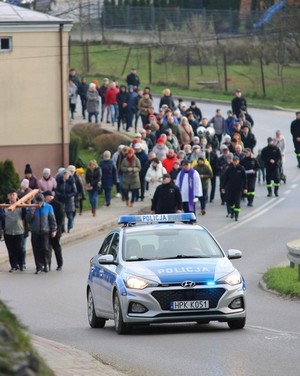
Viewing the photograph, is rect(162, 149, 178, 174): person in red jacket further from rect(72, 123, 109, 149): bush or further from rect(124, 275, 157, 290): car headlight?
rect(124, 275, 157, 290): car headlight

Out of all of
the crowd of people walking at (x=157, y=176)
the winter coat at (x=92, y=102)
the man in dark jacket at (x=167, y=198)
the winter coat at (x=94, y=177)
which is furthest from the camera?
the winter coat at (x=92, y=102)

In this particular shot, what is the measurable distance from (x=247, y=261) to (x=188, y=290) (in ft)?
39.6

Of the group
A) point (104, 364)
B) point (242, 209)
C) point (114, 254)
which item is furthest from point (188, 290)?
point (242, 209)

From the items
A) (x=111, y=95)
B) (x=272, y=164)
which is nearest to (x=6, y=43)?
(x=111, y=95)

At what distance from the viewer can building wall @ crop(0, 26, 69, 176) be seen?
45219mm

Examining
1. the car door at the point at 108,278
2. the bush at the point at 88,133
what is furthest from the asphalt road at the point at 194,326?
the bush at the point at 88,133

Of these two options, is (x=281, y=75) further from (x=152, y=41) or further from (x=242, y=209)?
(x=242, y=209)

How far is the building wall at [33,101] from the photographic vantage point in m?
45.2

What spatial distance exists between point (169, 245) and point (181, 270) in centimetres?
100

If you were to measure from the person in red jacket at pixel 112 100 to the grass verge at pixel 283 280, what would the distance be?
→ 26.4 meters

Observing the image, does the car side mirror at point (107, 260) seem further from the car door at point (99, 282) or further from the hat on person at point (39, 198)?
the hat on person at point (39, 198)

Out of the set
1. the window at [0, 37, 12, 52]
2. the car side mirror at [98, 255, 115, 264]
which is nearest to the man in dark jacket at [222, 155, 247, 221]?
the window at [0, 37, 12, 52]

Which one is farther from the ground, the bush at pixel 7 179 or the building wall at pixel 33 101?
the building wall at pixel 33 101

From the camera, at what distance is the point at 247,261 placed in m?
28.6
